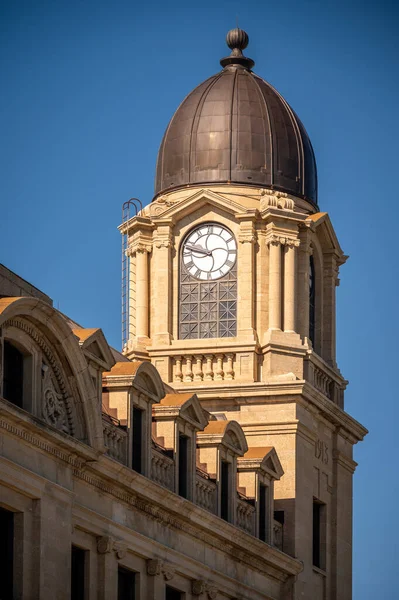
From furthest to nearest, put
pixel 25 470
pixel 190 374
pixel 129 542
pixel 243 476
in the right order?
pixel 190 374
pixel 243 476
pixel 129 542
pixel 25 470

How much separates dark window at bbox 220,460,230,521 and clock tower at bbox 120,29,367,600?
18.5 feet

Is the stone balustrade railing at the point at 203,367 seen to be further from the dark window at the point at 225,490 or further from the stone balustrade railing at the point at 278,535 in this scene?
the dark window at the point at 225,490

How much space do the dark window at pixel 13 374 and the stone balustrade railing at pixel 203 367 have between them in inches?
836

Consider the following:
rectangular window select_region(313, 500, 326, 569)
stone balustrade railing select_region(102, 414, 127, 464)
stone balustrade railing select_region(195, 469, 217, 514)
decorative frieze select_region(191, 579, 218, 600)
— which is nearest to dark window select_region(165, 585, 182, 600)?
decorative frieze select_region(191, 579, 218, 600)

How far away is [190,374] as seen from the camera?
78.3 metres

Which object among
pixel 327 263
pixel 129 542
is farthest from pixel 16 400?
pixel 327 263

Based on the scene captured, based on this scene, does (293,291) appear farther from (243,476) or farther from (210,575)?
(210,575)

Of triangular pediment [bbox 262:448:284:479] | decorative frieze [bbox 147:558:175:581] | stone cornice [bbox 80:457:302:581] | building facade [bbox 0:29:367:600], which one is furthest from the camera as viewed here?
triangular pediment [bbox 262:448:284:479]

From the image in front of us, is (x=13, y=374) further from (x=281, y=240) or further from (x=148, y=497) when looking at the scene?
(x=281, y=240)

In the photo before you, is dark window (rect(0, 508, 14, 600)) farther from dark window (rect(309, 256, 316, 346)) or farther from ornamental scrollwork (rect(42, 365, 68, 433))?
dark window (rect(309, 256, 316, 346))

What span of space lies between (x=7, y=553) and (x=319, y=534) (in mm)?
25194

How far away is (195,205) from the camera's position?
261ft

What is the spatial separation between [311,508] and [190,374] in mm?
5752

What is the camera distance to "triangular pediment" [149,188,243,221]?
79.2m
